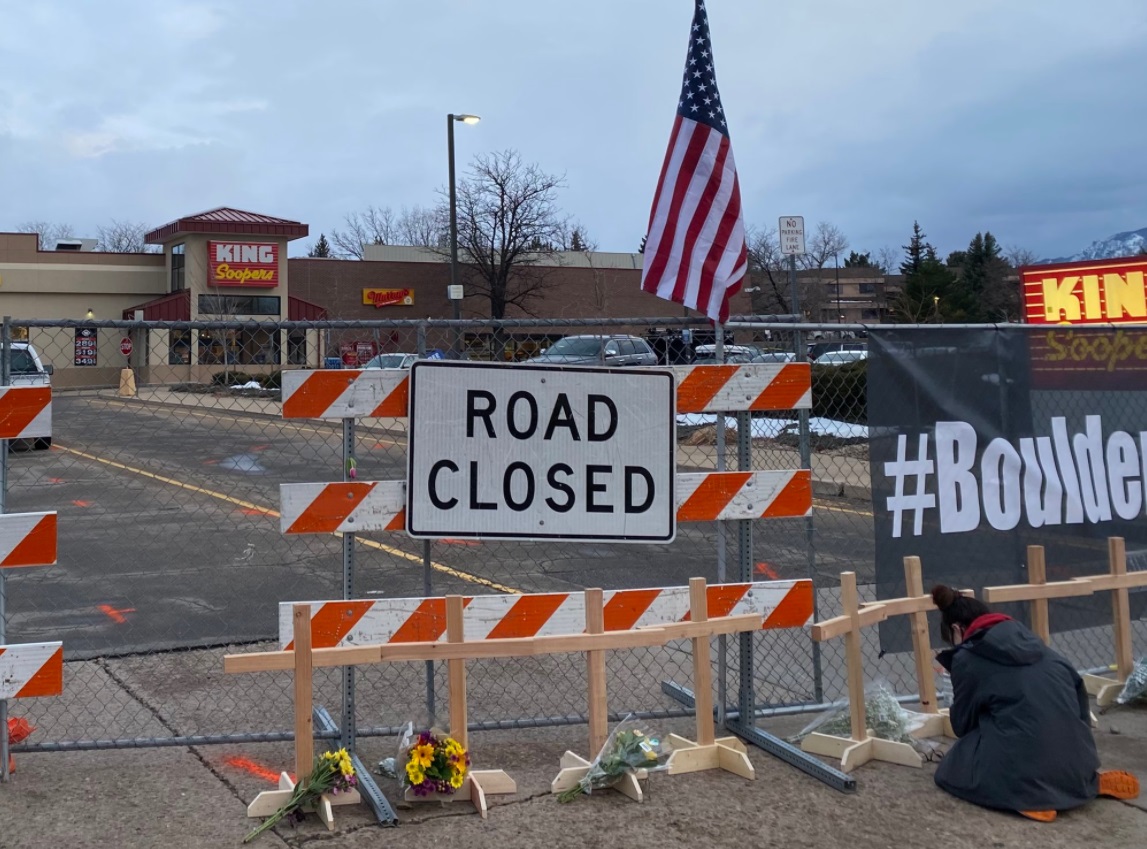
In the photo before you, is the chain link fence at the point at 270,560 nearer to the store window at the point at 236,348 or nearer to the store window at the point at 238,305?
the store window at the point at 236,348

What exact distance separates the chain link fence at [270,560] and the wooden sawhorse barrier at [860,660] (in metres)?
0.49

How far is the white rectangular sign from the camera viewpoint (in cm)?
1608

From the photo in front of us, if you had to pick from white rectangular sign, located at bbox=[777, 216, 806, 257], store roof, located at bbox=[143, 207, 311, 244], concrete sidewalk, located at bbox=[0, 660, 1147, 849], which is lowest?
concrete sidewalk, located at bbox=[0, 660, 1147, 849]

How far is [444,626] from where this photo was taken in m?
4.73

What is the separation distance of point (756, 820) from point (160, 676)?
3713 millimetres

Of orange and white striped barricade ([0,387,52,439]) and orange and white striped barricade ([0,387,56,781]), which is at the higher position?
orange and white striped barricade ([0,387,52,439])

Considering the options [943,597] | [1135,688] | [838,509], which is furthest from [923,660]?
[838,509]

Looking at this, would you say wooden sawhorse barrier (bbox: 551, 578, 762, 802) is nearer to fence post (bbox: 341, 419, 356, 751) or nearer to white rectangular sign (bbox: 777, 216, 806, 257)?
fence post (bbox: 341, 419, 356, 751)

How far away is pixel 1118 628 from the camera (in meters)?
6.24

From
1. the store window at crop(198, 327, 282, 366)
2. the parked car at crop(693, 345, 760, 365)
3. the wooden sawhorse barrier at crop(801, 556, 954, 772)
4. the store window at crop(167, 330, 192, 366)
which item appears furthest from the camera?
the parked car at crop(693, 345, 760, 365)

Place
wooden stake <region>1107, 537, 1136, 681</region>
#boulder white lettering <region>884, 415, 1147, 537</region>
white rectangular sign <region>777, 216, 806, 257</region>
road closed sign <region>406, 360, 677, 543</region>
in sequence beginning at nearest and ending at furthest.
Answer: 1. road closed sign <region>406, 360, 677, 543</region>
2. #boulder white lettering <region>884, 415, 1147, 537</region>
3. wooden stake <region>1107, 537, 1136, 681</region>
4. white rectangular sign <region>777, 216, 806, 257</region>

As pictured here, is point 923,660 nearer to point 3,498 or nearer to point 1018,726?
point 1018,726

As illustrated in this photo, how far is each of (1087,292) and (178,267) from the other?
4245 cm

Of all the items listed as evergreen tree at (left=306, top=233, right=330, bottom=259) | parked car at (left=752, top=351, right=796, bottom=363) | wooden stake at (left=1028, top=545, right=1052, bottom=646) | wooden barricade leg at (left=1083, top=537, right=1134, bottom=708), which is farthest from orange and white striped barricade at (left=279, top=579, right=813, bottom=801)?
evergreen tree at (left=306, top=233, right=330, bottom=259)
